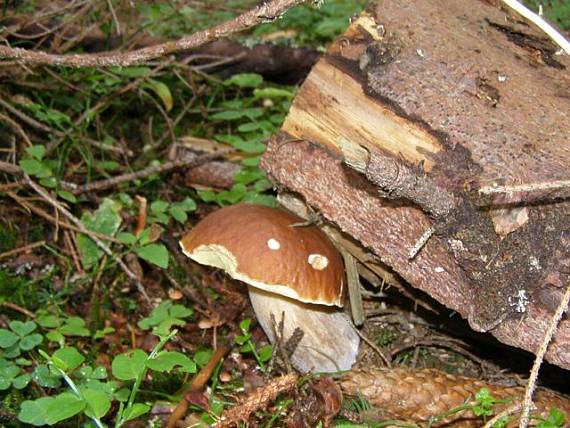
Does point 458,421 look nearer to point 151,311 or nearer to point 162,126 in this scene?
point 151,311

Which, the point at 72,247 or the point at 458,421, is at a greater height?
the point at 458,421

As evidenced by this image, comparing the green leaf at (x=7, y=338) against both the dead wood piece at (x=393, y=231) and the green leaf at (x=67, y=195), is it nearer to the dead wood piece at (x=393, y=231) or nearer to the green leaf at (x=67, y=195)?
the green leaf at (x=67, y=195)

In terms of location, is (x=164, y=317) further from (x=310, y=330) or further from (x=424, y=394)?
(x=424, y=394)

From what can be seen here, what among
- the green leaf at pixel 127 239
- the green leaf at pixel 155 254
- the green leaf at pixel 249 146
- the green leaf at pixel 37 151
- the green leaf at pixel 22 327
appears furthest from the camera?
the green leaf at pixel 249 146

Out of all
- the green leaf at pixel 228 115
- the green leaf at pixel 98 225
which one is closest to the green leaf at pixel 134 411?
the green leaf at pixel 98 225

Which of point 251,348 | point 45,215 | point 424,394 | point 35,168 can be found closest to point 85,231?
point 45,215

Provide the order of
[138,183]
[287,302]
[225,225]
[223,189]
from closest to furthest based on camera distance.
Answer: [225,225], [287,302], [138,183], [223,189]

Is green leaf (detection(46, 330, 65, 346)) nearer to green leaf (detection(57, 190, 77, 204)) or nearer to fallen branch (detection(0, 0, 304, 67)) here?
green leaf (detection(57, 190, 77, 204))

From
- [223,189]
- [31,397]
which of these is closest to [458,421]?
[31,397]
